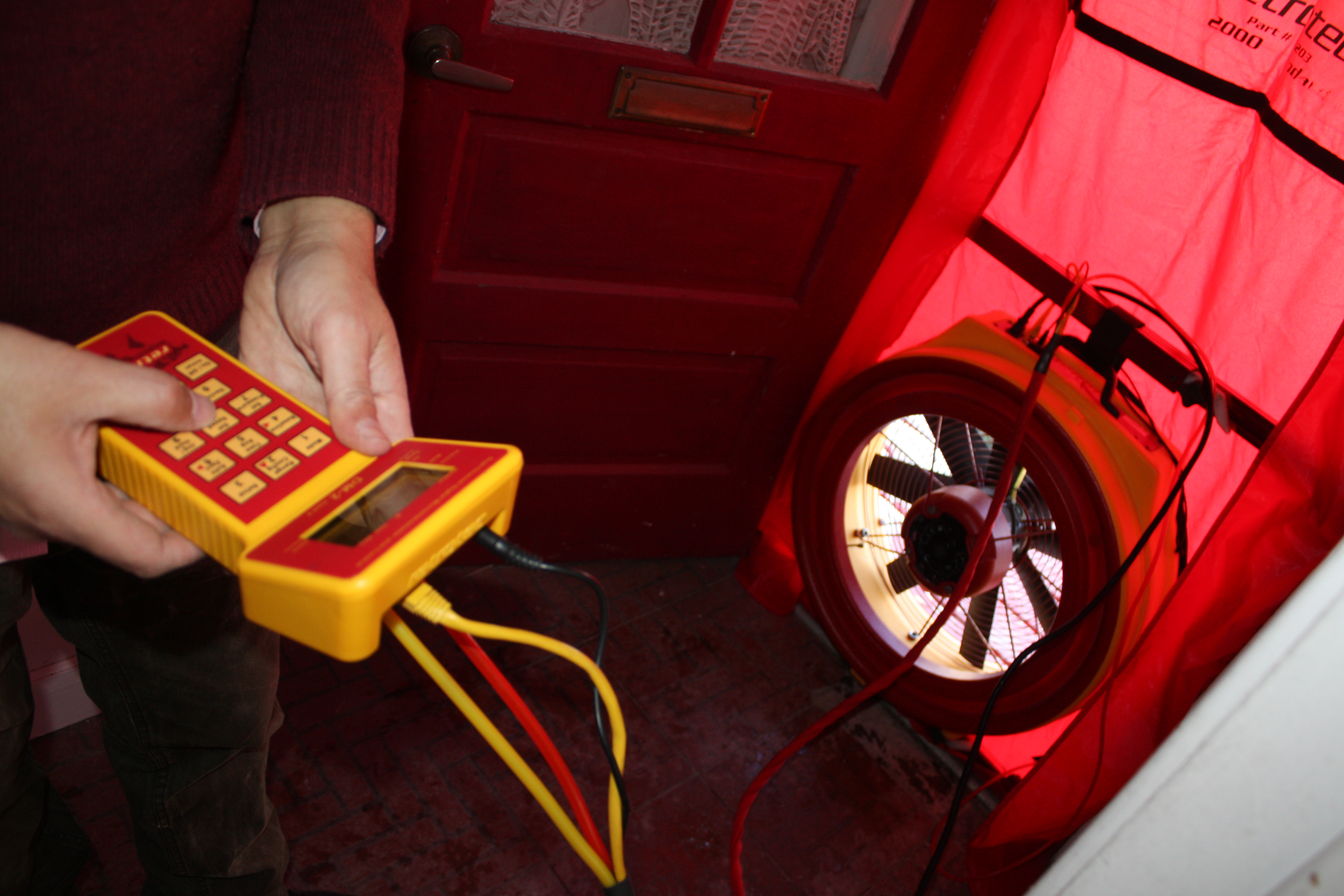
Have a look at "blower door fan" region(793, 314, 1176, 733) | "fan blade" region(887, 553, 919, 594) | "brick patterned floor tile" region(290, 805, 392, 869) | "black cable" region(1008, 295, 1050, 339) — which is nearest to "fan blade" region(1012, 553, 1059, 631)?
"blower door fan" region(793, 314, 1176, 733)

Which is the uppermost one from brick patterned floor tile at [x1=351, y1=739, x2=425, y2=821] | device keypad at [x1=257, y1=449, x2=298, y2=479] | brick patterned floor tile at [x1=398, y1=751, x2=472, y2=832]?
device keypad at [x1=257, y1=449, x2=298, y2=479]

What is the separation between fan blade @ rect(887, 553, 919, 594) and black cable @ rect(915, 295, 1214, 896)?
27cm

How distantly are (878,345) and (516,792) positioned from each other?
1.10m

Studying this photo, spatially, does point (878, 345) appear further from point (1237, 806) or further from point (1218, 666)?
point (1237, 806)

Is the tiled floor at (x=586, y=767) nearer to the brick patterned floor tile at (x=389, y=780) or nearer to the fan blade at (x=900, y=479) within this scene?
the brick patterned floor tile at (x=389, y=780)

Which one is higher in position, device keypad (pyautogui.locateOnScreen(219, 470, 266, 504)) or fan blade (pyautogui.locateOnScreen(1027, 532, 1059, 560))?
device keypad (pyautogui.locateOnScreen(219, 470, 266, 504))

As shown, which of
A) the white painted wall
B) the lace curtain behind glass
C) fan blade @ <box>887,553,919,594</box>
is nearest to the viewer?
the white painted wall

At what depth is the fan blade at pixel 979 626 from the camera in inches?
65.6

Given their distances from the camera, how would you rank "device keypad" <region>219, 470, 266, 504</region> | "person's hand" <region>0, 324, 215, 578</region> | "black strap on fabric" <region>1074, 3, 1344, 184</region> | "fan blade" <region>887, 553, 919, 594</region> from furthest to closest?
"fan blade" <region>887, 553, 919, 594</region>
"black strap on fabric" <region>1074, 3, 1344, 184</region>
"device keypad" <region>219, 470, 266, 504</region>
"person's hand" <region>0, 324, 215, 578</region>

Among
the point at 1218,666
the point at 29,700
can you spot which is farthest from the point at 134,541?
the point at 1218,666

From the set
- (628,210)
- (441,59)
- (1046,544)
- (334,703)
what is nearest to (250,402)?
(441,59)

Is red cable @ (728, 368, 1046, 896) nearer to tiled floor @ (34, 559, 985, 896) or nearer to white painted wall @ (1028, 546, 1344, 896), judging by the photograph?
tiled floor @ (34, 559, 985, 896)

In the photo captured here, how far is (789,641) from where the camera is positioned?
6.63 feet

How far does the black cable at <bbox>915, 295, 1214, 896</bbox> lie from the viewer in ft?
4.25
